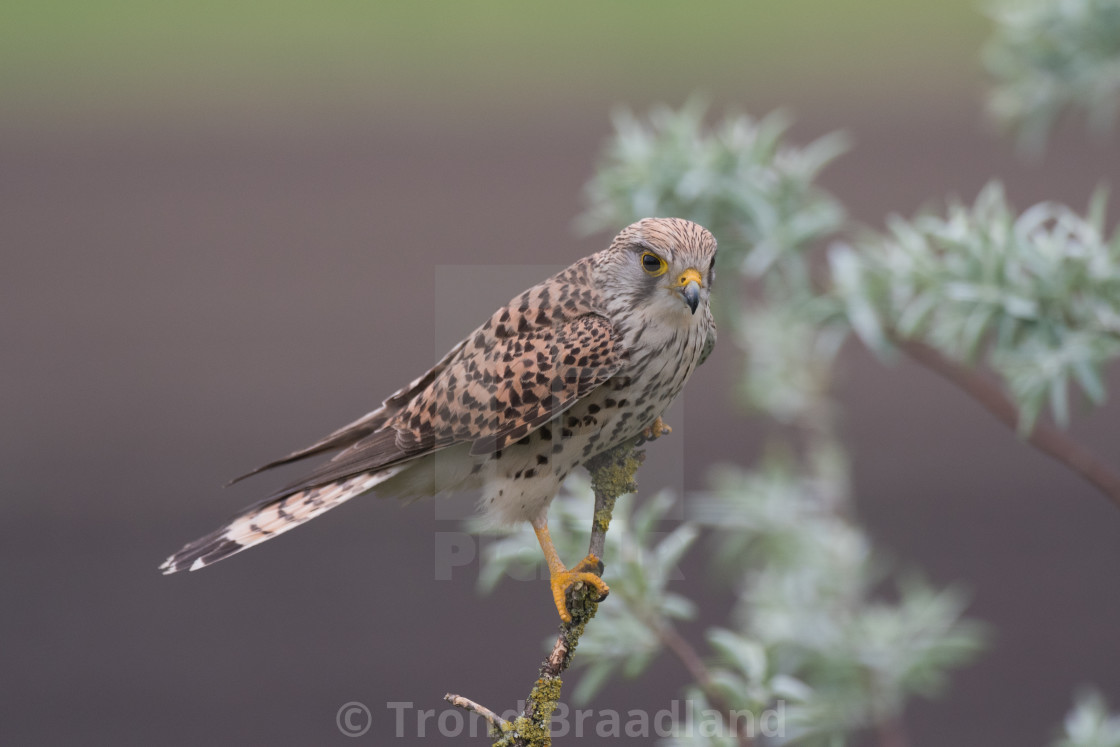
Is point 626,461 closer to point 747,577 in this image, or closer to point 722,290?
point 722,290

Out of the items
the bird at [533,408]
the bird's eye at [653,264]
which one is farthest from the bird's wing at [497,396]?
the bird's eye at [653,264]

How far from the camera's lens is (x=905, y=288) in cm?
128

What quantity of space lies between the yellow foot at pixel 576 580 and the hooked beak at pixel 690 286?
0.24m

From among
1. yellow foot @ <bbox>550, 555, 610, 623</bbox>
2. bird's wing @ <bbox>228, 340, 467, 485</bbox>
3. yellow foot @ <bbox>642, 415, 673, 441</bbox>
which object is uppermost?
bird's wing @ <bbox>228, 340, 467, 485</bbox>

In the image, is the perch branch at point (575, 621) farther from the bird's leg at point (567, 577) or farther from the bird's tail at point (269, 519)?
the bird's tail at point (269, 519)

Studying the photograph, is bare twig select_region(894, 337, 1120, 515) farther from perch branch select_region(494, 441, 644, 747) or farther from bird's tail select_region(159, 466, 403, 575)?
bird's tail select_region(159, 466, 403, 575)

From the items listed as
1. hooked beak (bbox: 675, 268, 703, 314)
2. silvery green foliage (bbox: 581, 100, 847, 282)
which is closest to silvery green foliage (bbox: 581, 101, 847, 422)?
silvery green foliage (bbox: 581, 100, 847, 282)

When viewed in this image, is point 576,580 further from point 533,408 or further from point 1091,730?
point 1091,730

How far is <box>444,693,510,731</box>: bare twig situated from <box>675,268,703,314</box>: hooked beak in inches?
14.0

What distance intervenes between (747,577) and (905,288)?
75cm

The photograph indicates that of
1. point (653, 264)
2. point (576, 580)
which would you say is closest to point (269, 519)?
point (576, 580)

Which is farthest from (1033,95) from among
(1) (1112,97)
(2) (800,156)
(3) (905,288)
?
(3) (905,288)

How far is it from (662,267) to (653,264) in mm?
15

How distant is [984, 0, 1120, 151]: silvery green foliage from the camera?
1.42 m
